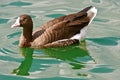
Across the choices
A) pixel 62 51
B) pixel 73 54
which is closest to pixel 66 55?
pixel 73 54

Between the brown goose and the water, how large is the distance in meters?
0.17

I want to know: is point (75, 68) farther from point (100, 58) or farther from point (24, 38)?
point (24, 38)

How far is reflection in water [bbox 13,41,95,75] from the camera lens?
11.3 meters

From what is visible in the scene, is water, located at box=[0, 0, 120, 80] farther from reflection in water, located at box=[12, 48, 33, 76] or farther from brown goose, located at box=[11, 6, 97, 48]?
brown goose, located at box=[11, 6, 97, 48]

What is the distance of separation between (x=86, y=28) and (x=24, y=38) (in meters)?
1.46

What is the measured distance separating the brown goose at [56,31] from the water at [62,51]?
17 centimetres

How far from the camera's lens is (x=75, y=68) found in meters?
11.2

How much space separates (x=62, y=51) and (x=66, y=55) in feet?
1.31

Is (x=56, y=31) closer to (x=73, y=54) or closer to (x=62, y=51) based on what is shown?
(x=62, y=51)

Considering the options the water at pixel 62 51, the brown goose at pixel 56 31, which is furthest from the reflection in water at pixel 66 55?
the brown goose at pixel 56 31

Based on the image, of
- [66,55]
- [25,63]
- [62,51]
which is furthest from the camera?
[62,51]

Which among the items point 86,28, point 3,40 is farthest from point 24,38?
point 86,28

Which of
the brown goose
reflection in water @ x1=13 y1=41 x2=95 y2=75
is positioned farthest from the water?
the brown goose

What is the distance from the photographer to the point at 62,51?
12.6 m
